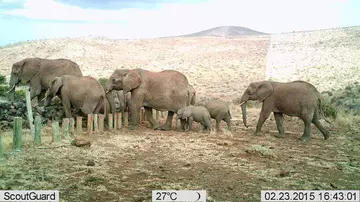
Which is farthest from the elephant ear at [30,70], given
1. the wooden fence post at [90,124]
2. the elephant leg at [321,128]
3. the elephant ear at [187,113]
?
the elephant leg at [321,128]

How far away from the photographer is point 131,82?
16125mm

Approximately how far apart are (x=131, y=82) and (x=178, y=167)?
6.83 m

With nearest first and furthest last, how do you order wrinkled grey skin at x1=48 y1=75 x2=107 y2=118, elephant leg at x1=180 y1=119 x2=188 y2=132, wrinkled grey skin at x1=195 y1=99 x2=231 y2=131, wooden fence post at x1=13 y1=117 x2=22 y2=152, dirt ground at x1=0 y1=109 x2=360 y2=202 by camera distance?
dirt ground at x1=0 y1=109 x2=360 y2=202 < wooden fence post at x1=13 y1=117 x2=22 y2=152 < wrinkled grey skin at x1=48 y1=75 x2=107 y2=118 < wrinkled grey skin at x1=195 y1=99 x2=231 y2=131 < elephant leg at x1=180 y1=119 x2=188 y2=132

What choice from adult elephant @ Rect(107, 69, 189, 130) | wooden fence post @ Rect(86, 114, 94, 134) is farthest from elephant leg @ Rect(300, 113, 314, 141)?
wooden fence post @ Rect(86, 114, 94, 134)

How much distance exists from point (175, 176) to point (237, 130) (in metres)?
8.18

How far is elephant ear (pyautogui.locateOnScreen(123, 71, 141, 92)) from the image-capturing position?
16109mm

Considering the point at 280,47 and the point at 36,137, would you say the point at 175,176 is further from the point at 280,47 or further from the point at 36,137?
the point at 280,47

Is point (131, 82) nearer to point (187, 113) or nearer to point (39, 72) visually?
point (187, 113)

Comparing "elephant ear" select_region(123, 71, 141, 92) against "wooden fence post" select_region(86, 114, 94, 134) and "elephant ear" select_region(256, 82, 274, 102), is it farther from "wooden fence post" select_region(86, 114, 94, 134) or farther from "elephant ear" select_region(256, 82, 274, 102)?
"elephant ear" select_region(256, 82, 274, 102)

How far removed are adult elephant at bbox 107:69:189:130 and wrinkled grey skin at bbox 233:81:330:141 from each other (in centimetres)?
279

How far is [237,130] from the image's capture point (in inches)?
663

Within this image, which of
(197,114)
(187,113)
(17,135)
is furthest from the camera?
(187,113)

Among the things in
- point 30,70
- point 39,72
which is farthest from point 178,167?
point 30,70

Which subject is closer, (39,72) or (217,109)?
(217,109)
